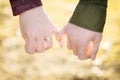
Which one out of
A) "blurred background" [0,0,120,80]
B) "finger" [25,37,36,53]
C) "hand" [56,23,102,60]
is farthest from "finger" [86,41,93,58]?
"blurred background" [0,0,120,80]

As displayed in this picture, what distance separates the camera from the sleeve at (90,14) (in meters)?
1.02

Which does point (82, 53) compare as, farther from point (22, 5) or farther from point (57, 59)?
point (57, 59)

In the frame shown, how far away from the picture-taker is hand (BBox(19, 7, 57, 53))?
105cm

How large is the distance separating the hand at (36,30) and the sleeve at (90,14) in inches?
3.2

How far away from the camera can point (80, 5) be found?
103 centimetres

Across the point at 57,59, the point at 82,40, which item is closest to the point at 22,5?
the point at 82,40

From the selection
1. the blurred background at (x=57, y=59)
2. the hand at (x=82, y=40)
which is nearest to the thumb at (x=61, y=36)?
the hand at (x=82, y=40)

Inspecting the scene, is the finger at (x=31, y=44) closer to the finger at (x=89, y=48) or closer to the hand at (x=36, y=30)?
the hand at (x=36, y=30)

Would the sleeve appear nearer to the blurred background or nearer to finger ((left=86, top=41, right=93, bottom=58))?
finger ((left=86, top=41, right=93, bottom=58))

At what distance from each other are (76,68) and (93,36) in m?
0.63

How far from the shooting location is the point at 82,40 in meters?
1.02

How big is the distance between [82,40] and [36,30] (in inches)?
4.8

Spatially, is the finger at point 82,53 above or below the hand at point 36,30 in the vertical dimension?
below

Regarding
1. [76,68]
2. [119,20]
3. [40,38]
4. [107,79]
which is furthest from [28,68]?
[40,38]
